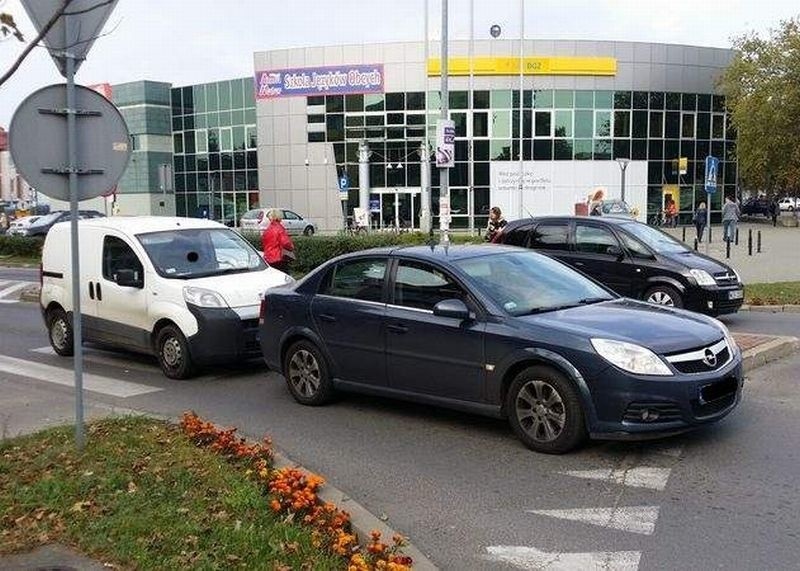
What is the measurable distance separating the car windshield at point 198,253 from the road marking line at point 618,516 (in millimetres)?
6126

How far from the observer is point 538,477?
221 inches

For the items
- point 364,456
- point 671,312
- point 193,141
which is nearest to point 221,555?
point 364,456

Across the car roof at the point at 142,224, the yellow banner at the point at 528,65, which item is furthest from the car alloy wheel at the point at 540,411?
the yellow banner at the point at 528,65

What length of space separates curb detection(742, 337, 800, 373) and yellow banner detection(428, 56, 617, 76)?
142ft

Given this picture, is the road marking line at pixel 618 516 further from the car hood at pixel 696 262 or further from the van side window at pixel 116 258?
the car hood at pixel 696 262

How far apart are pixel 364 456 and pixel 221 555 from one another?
7.40 feet

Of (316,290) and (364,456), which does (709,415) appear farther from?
(316,290)

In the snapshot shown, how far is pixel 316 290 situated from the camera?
7867 mm

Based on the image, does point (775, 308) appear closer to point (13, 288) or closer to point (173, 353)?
point (173, 353)

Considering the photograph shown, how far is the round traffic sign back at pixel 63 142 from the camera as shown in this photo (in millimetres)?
5281

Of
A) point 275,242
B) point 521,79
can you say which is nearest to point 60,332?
point 275,242

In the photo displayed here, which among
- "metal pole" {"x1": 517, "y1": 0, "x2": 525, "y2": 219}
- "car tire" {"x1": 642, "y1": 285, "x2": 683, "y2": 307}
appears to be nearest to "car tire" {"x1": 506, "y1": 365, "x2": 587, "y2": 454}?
"car tire" {"x1": 642, "y1": 285, "x2": 683, "y2": 307}

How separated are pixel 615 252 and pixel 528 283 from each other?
6047 millimetres

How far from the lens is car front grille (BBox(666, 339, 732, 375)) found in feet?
19.0
